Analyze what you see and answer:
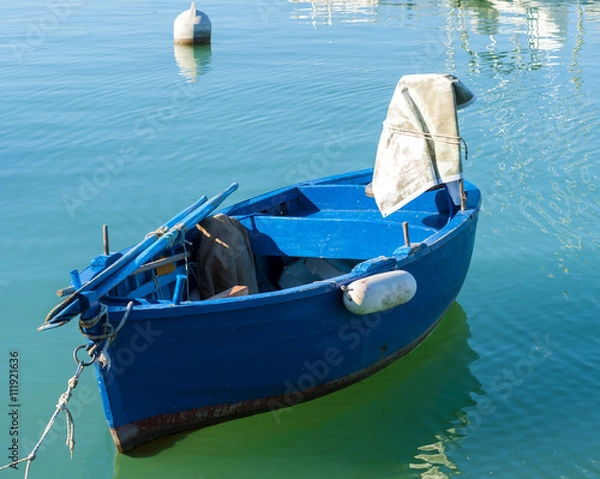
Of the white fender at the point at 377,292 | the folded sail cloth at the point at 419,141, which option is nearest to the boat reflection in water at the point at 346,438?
the white fender at the point at 377,292

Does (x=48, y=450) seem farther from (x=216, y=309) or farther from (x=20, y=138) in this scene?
(x=20, y=138)

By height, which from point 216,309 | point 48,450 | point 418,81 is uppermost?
point 418,81

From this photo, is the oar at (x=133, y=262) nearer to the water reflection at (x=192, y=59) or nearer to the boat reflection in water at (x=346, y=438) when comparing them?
the boat reflection in water at (x=346, y=438)

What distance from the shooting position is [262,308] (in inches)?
270

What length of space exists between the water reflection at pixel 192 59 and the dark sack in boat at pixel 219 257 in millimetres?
12701

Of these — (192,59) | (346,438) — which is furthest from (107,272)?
(192,59)

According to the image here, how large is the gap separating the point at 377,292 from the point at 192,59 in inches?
674

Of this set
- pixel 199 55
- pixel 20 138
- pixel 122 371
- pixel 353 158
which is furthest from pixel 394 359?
pixel 199 55

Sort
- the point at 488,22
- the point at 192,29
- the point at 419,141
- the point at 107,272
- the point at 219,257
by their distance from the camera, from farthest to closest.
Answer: the point at 488,22 → the point at 192,29 → the point at 419,141 → the point at 219,257 → the point at 107,272

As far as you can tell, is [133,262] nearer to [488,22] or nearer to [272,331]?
[272,331]

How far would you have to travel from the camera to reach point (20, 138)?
52.3 feet

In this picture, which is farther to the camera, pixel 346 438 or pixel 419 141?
pixel 419 141

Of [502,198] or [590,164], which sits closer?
[502,198]

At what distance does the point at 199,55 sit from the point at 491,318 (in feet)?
52.1
